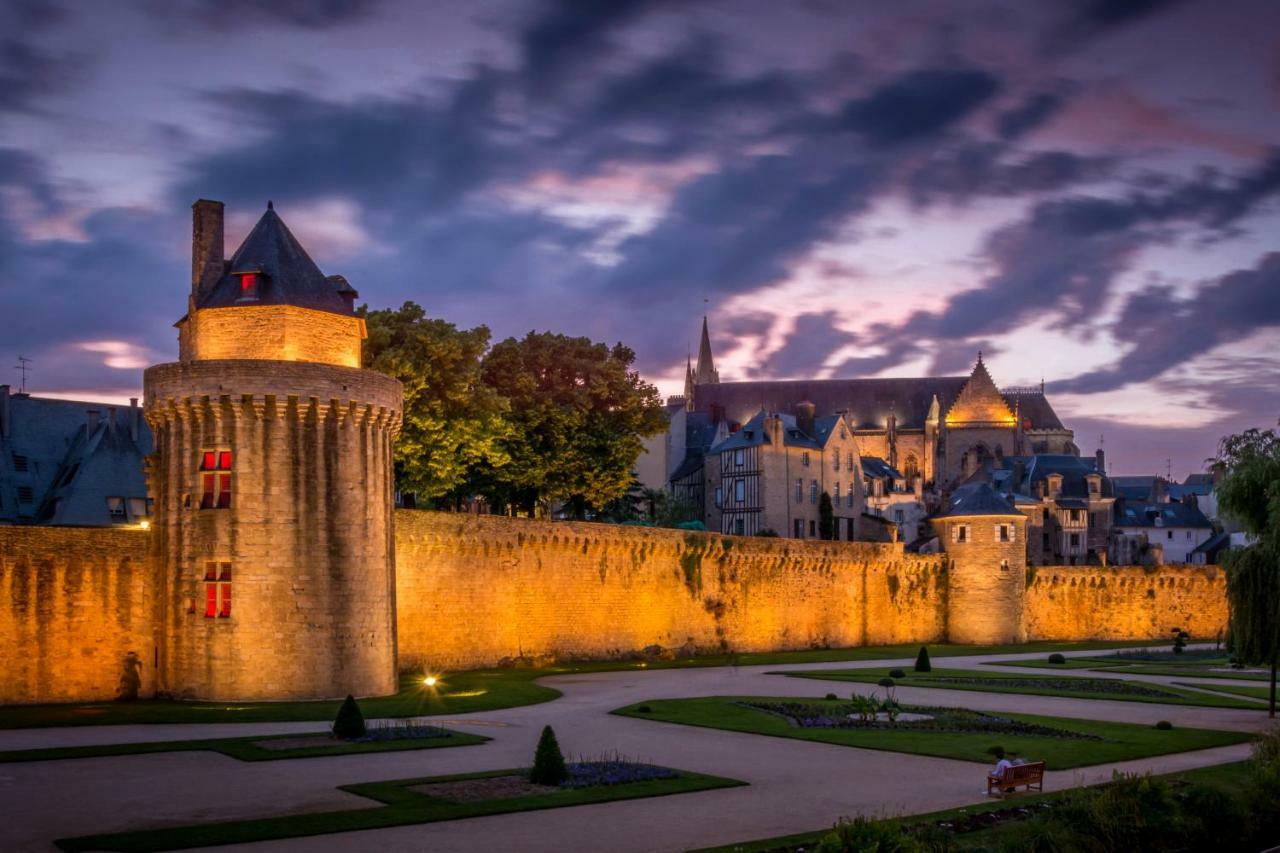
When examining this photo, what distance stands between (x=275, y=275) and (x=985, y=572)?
160 feet

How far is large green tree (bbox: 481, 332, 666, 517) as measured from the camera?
179 ft

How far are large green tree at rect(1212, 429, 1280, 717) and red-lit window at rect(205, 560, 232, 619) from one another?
993 inches

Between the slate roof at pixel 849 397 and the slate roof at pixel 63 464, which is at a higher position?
the slate roof at pixel 849 397

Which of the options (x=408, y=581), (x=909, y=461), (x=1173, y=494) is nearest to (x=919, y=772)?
(x=408, y=581)

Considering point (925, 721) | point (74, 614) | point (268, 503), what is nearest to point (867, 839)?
point (925, 721)

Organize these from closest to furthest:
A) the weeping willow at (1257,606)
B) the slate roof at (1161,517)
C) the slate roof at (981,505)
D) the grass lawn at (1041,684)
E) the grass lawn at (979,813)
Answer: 1. the grass lawn at (979,813)
2. the weeping willow at (1257,606)
3. the grass lawn at (1041,684)
4. the slate roof at (981,505)
5. the slate roof at (1161,517)

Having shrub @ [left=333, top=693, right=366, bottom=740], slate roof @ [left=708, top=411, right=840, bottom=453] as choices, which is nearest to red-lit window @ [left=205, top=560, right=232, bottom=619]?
shrub @ [left=333, top=693, right=366, bottom=740]

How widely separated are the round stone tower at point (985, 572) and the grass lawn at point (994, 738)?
4110 centimetres

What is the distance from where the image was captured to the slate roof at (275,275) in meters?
35.2

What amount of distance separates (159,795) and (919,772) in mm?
12613

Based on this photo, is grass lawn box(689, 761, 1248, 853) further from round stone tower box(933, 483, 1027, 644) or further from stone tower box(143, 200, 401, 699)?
round stone tower box(933, 483, 1027, 644)

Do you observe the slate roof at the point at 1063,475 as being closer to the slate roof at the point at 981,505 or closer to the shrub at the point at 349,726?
the slate roof at the point at 981,505

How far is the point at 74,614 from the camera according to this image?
1296 inches

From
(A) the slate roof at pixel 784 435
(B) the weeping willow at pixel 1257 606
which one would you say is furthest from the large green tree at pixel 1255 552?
(A) the slate roof at pixel 784 435
